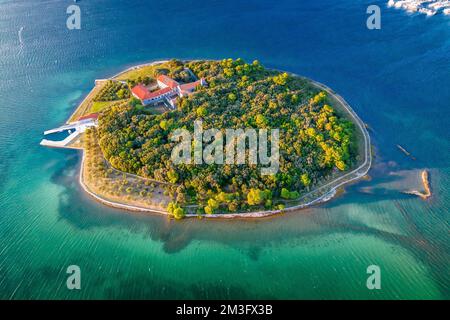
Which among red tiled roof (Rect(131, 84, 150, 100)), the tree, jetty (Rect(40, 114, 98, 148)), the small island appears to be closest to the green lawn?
the small island

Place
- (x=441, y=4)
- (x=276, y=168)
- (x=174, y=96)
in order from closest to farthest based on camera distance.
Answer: (x=276, y=168), (x=174, y=96), (x=441, y=4)

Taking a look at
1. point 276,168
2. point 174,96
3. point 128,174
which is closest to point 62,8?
point 174,96

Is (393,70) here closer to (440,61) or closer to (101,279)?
A: (440,61)

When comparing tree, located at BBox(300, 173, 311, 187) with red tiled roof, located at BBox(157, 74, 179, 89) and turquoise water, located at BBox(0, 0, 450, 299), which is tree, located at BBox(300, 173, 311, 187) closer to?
turquoise water, located at BBox(0, 0, 450, 299)

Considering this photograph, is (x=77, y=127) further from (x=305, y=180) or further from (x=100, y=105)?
(x=305, y=180)

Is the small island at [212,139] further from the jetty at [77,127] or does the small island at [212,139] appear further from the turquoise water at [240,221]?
the turquoise water at [240,221]

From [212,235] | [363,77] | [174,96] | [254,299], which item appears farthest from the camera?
[363,77]

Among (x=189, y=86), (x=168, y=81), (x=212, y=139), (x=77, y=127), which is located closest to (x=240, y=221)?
(x=212, y=139)
